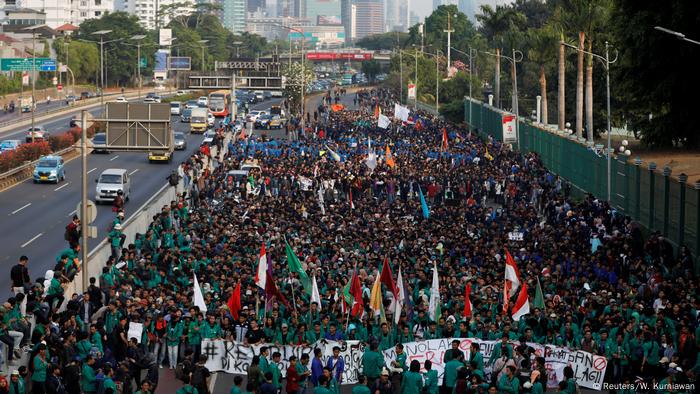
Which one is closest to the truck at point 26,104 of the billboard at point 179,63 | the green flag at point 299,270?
the billboard at point 179,63

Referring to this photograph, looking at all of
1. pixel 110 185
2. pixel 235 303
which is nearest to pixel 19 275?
pixel 235 303

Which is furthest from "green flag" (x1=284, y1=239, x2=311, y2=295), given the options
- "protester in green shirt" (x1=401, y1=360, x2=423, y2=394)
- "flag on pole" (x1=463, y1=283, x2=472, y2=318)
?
"protester in green shirt" (x1=401, y1=360, x2=423, y2=394)

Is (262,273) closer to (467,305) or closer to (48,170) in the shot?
(467,305)

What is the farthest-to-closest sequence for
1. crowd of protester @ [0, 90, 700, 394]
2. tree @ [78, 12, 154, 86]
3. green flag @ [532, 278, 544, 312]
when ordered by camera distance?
tree @ [78, 12, 154, 86], green flag @ [532, 278, 544, 312], crowd of protester @ [0, 90, 700, 394]

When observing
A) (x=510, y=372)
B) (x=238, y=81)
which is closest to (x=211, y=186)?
(x=510, y=372)

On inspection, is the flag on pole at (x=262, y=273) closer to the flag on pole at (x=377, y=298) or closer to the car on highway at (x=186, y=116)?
the flag on pole at (x=377, y=298)

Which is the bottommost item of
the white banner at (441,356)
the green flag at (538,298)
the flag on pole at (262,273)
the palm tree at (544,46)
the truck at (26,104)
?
the truck at (26,104)

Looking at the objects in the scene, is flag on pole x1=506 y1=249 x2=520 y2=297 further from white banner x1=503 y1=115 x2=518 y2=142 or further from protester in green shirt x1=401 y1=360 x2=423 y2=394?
white banner x1=503 y1=115 x2=518 y2=142
